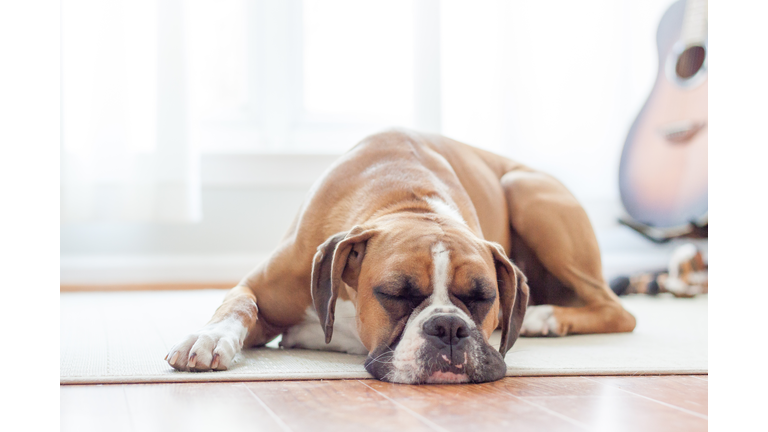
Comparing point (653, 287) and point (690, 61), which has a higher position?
point (690, 61)

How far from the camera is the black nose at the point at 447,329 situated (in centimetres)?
131

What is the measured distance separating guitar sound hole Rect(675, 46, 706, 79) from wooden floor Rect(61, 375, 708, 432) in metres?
→ 2.30

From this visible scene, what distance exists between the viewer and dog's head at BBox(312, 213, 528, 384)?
4.33 ft

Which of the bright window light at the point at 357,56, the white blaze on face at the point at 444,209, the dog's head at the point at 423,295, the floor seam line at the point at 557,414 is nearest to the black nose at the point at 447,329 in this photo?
the dog's head at the point at 423,295

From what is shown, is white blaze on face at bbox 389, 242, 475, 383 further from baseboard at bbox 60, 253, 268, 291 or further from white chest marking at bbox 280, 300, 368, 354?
baseboard at bbox 60, 253, 268, 291

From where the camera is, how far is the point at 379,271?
142cm

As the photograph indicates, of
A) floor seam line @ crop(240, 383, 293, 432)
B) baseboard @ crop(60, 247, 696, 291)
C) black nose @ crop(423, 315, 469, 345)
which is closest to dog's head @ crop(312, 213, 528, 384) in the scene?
black nose @ crop(423, 315, 469, 345)

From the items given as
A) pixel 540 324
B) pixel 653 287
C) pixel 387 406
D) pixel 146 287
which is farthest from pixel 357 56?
pixel 387 406

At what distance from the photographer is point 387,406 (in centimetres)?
114

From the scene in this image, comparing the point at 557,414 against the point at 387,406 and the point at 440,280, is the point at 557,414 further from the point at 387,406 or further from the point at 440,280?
the point at 440,280

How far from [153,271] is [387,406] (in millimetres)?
2736

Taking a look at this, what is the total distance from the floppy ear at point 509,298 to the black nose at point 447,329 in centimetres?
21

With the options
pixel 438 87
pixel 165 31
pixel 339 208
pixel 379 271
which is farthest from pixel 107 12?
pixel 379 271
